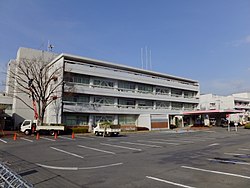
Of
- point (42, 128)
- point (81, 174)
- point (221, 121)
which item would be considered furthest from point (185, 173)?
point (221, 121)

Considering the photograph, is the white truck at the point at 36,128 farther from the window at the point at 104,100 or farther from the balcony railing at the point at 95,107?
the window at the point at 104,100

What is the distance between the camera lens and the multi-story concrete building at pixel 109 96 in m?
36.4

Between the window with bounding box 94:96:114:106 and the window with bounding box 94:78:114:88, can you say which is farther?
the window with bounding box 94:78:114:88

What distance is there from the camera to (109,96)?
4122 cm

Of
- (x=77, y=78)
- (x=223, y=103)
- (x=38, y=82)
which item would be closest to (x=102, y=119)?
(x=77, y=78)

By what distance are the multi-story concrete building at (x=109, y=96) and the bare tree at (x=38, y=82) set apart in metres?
0.98

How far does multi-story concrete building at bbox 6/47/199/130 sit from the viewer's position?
36375mm

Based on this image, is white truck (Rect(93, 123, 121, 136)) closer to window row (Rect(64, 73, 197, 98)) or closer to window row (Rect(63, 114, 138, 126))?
window row (Rect(63, 114, 138, 126))

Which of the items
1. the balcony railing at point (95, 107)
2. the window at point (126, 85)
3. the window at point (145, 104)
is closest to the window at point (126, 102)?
the balcony railing at point (95, 107)

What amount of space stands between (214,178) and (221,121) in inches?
2265

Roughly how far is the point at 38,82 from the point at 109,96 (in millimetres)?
12643

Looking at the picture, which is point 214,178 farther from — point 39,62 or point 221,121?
point 221,121

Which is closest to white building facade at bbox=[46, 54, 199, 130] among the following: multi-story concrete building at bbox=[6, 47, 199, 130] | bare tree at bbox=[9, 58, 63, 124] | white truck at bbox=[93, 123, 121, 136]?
multi-story concrete building at bbox=[6, 47, 199, 130]

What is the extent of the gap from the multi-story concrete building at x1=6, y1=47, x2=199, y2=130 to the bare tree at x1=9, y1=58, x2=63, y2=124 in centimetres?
98
